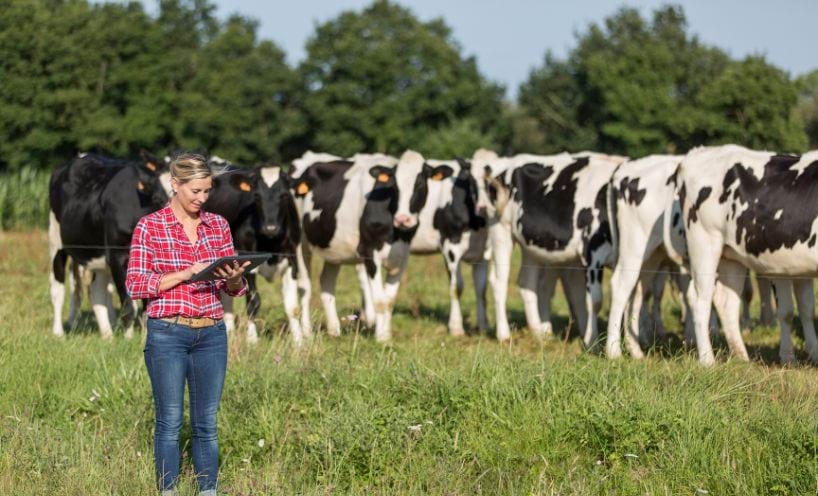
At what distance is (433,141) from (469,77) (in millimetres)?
8793

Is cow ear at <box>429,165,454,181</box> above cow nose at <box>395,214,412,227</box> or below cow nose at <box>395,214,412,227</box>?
above

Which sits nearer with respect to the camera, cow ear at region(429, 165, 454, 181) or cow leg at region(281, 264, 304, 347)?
cow leg at region(281, 264, 304, 347)

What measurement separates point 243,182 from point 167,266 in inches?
263

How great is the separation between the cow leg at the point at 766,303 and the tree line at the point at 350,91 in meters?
28.7

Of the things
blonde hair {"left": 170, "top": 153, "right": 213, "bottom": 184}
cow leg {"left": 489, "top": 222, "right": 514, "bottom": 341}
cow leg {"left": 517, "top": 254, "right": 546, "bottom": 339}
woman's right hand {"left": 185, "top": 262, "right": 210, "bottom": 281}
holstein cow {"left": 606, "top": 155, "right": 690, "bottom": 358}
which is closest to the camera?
woman's right hand {"left": 185, "top": 262, "right": 210, "bottom": 281}

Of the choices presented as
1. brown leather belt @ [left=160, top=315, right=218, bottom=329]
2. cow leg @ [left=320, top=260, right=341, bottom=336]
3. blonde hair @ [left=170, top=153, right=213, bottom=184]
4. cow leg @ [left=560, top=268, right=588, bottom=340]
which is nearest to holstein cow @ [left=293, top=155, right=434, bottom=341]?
cow leg @ [left=320, top=260, right=341, bottom=336]

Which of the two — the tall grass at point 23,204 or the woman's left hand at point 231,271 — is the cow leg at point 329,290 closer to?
the woman's left hand at point 231,271

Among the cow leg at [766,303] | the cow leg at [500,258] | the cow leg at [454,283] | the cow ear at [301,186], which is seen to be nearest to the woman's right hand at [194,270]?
the cow ear at [301,186]

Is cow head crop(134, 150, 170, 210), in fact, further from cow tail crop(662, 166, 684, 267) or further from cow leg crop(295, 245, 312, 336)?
cow tail crop(662, 166, 684, 267)

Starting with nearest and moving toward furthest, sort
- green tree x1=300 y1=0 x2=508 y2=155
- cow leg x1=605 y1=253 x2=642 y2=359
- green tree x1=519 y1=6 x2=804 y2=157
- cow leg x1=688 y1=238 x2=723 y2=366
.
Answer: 1. cow leg x1=688 y1=238 x2=723 y2=366
2. cow leg x1=605 y1=253 x2=642 y2=359
3. green tree x1=519 y1=6 x2=804 y2=157
4. green tree x1=300 y1=0 x2=508 y2=155

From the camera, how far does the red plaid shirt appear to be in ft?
21.9

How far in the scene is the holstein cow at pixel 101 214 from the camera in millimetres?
13227

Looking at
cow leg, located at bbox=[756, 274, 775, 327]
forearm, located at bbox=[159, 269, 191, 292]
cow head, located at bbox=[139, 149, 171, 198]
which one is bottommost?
cow leg, located at bbox=[756, 274, 775, 327]

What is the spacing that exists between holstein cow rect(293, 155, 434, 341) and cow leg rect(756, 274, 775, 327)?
178 inches
